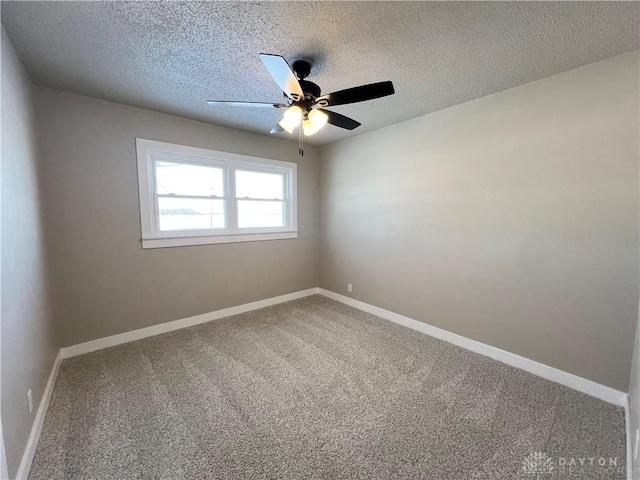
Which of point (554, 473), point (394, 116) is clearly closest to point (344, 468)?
point (554, 473)

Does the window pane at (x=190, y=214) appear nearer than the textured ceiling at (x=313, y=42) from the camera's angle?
No

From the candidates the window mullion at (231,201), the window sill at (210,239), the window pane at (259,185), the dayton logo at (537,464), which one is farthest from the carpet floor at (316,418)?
the window pane at (259,185)

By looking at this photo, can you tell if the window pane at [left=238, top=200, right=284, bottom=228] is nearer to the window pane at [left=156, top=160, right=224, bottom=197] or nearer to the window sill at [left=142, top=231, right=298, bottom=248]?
the window sill at [left=142, top=231, right=298, bottom=248]

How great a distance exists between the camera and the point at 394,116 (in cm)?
304

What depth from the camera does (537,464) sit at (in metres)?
1.48

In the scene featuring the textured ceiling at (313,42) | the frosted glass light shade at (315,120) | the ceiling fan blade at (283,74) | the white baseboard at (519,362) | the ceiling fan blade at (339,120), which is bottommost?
the white baseboard at (519,362)

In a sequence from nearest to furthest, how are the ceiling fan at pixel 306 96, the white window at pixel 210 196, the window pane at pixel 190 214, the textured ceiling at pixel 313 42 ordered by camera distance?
1. the textured ceiling at pixel 313 42
2. the ceiling fan at pixel 306 96
3. the white window at pixel 210 196
4. the window pane at pixel 190 214

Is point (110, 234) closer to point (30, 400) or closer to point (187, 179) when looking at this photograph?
point (187, 179)

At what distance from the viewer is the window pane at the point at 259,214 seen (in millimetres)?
3752

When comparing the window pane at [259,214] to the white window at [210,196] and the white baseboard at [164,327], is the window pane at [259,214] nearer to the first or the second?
the white window at [210,196]

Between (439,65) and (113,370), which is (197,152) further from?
(439,65)

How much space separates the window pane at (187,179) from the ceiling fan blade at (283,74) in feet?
6.61

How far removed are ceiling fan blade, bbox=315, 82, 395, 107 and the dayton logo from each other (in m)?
2.31

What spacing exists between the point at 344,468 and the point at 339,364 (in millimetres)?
1015
